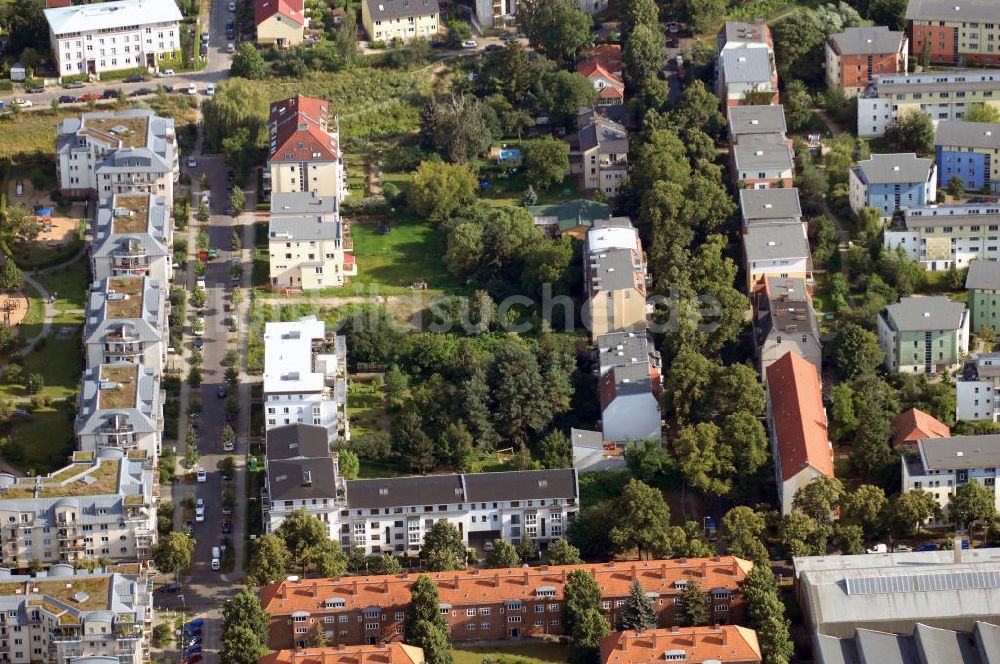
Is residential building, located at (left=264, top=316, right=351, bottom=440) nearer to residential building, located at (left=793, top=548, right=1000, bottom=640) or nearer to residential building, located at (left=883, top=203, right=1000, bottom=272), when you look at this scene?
residential building, located at (left=793, top=548, right=1000, bottom=640)

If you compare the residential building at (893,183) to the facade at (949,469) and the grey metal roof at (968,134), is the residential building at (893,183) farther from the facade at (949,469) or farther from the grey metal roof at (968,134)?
the facade at (949,469)

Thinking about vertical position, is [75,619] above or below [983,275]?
below

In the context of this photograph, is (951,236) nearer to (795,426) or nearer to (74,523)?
(795,426)

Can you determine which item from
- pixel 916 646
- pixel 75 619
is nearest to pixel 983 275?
pixel 916 646

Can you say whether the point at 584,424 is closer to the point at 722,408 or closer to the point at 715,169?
the point at 722,408

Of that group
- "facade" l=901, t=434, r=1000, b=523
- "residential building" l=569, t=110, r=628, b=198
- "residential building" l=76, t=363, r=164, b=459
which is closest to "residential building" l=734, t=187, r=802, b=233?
"residential building" l=569, t=110, r=628, b=198

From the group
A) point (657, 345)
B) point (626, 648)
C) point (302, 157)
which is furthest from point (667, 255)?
point (626, 648)
